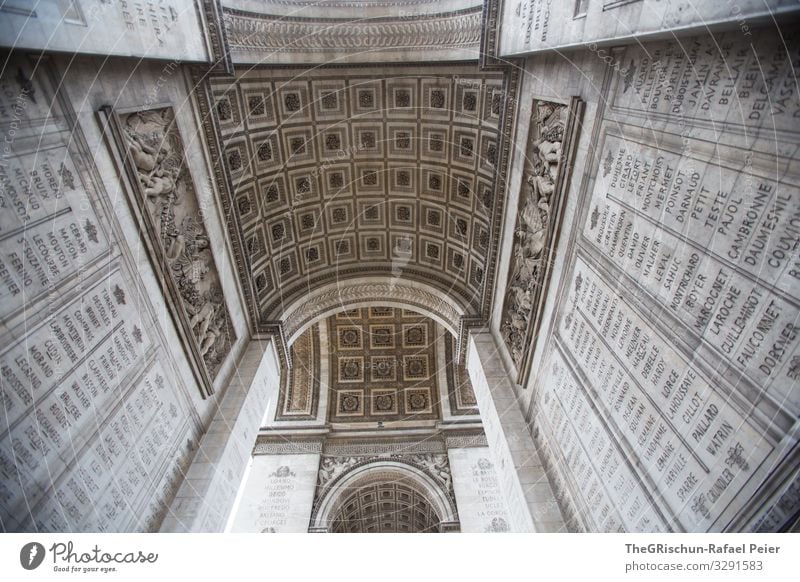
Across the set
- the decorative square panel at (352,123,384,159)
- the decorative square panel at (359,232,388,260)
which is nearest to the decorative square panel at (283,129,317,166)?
the decorative square panel at (352,123,384,159)

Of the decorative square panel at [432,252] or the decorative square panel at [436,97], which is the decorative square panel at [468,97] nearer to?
the decorative square panel at [436,97]

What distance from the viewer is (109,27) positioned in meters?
4.93

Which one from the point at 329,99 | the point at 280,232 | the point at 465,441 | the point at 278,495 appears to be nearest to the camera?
the point at 329,99

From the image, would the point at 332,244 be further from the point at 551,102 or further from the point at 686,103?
the point at 686,103

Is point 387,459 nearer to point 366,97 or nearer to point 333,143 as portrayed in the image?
point 333,143

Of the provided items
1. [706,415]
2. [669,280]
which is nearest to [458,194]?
[669,280]

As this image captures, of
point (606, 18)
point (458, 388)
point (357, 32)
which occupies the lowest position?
point (458, 388)

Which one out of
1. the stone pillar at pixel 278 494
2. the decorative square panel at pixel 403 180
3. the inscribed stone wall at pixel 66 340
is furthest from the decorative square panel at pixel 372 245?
the stone pillar at pixel 278 494

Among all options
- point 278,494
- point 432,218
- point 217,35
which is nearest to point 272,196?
point 217,35

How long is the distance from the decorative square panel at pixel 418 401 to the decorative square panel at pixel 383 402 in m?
0.49

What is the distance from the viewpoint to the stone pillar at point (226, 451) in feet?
22.4

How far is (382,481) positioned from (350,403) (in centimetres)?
314

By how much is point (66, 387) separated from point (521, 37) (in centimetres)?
789

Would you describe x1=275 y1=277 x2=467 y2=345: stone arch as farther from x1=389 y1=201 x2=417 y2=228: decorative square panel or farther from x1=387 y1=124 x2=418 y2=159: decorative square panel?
x1=387 y1=124 x2=418 y2=159: decorative square panel
